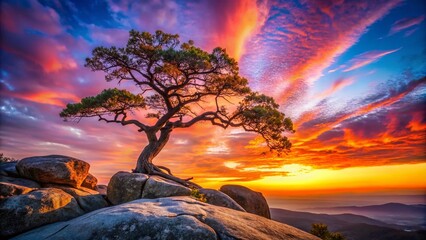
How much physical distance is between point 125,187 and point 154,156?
5.89m

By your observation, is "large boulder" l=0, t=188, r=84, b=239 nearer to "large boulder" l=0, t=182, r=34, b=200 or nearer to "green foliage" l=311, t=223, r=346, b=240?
"large boulder" l=0, t=182, r=34, b=200

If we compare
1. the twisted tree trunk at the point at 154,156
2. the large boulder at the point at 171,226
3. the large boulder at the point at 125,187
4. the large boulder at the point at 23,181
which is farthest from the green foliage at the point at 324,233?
the large boulder at the point at 23,181

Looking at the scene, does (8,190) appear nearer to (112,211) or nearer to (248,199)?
(112,211)

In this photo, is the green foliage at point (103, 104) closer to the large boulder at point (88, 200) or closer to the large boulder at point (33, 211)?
the large boulder at point (88, 200)

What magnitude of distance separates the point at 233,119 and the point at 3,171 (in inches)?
563

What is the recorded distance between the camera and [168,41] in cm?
1574

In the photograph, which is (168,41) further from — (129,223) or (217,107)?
(129,223)

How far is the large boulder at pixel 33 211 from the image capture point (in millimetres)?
7941

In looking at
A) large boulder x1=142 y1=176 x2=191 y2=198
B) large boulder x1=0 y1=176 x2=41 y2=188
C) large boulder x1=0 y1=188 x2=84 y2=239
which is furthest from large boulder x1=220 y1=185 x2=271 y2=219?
large boulder x1=0 y1=176 x2=41 y2=188

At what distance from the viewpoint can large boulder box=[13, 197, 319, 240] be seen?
17.1 ft

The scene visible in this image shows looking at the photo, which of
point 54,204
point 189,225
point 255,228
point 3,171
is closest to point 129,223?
point 189,225

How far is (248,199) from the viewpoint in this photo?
1767 cm

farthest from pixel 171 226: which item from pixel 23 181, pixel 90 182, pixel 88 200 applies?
pixel 90 182

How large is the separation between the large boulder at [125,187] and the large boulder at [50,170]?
248 cm
